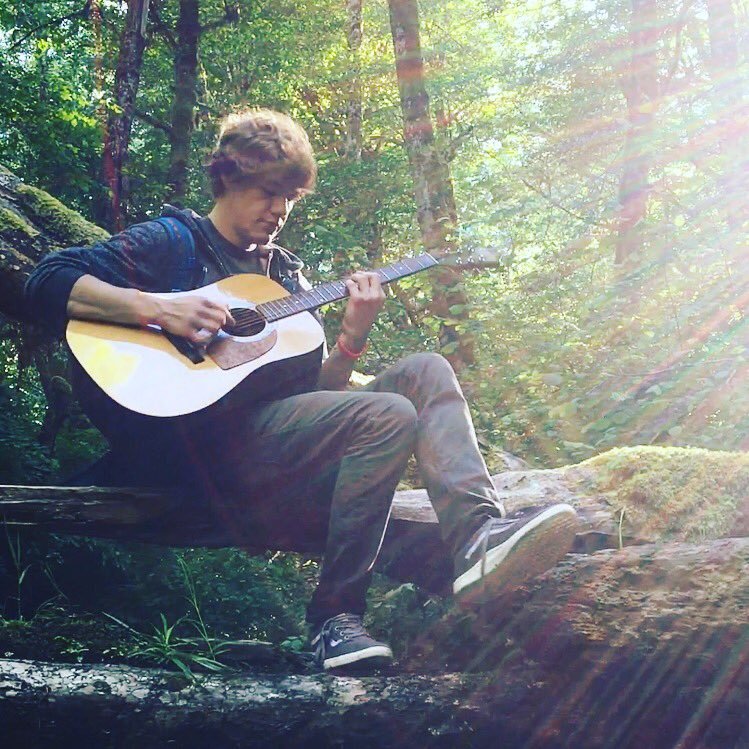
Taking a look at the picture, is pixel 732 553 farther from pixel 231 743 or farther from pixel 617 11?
pixel 617 11

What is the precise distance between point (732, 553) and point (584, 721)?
73 centimetres

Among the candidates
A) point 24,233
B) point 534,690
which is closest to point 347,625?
point 534,690

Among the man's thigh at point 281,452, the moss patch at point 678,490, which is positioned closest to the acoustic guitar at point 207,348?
the man's thigh at point 281,452

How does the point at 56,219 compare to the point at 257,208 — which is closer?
the point at 257,208

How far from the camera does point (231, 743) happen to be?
2.75 metres

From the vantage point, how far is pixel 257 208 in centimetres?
341

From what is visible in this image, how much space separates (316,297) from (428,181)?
14.6ft

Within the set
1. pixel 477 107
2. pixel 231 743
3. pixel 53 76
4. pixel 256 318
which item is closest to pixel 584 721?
pixel 231 743

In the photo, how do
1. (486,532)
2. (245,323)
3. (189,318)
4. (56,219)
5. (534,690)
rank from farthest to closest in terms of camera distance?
(56,219)
(245,323)
(189,318)
(534,690)
(486,532)

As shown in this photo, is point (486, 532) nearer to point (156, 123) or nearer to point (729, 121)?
point (729, 121)

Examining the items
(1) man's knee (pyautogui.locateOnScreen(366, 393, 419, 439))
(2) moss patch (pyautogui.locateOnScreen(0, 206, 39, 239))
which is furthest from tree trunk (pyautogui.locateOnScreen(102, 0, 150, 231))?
(1) man's knee (pyautogui.locateOnScreen(366, 393, 419, 439))

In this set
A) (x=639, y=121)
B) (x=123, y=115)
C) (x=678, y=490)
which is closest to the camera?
(x=678, y=490)

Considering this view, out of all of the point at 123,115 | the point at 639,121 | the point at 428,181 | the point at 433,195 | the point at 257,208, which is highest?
the point at 123,115

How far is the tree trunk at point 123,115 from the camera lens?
328 inches
